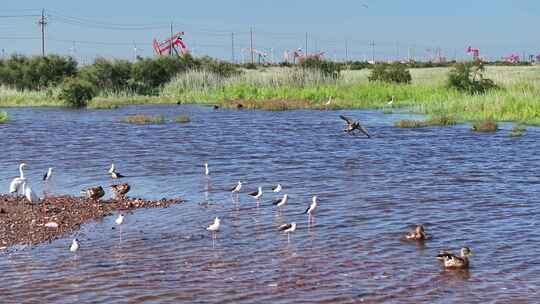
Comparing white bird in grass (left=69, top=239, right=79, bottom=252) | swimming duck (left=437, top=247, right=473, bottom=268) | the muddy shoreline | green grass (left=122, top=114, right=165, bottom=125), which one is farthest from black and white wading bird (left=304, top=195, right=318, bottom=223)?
green grass (left=122, top=114, right=165, bottom=125)

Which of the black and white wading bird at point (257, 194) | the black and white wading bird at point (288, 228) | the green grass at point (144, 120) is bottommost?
the black and white wading bird at point (288, 228)

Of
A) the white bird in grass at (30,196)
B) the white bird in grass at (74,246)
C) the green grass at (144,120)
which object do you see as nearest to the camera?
the white bird in grass at (74,246)

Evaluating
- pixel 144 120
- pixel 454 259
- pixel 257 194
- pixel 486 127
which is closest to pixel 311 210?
pixel 257 194

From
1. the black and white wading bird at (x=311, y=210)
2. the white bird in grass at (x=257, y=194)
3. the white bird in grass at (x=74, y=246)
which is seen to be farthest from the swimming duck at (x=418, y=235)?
the white bird in grass at (x=74, y=246)

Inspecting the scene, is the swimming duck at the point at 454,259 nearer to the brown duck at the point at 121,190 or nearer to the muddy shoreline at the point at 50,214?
the muddy shoreline at the point at 50,214

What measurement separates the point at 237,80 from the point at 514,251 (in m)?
56.0

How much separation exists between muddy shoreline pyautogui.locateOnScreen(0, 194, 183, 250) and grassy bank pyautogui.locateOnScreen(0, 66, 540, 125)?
25537 mm

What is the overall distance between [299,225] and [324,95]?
4476cm

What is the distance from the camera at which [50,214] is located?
52.3ft

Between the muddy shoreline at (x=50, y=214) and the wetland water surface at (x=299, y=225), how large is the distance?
1.13 feet

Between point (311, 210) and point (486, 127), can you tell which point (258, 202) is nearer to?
point (311, 210)

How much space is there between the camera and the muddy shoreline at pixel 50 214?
46.3ft

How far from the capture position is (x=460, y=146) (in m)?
30.1

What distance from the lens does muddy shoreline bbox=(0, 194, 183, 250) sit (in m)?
14.1
